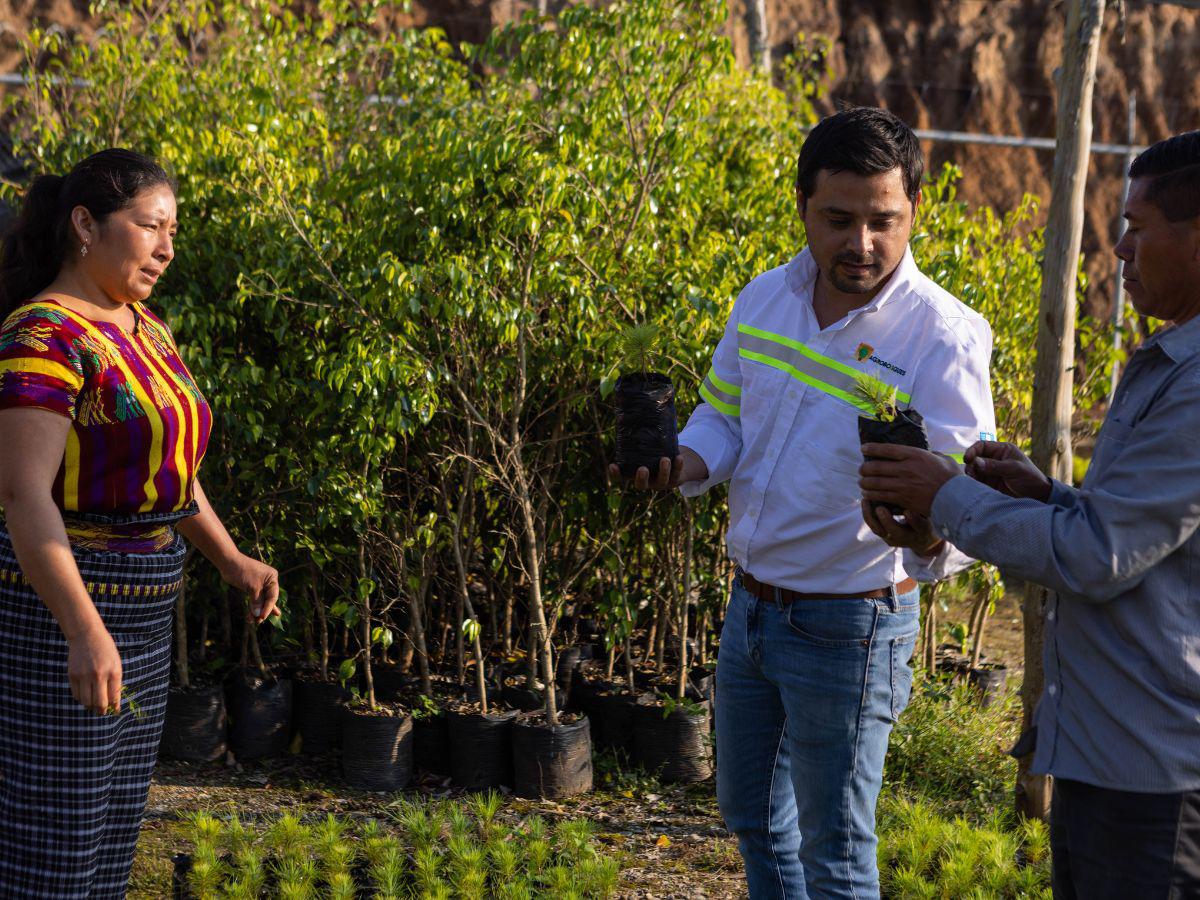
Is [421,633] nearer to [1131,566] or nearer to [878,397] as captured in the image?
[878,397]

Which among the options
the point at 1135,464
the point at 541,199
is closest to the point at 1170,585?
the point at 1135,464

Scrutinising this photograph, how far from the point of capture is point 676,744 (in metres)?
4.60

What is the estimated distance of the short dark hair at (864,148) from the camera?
2.26 metres

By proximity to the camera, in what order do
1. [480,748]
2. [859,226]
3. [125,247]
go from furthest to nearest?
[480,748], [125,247], [859,226]

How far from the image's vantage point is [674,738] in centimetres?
459

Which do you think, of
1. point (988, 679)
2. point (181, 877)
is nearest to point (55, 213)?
point (181, 877)

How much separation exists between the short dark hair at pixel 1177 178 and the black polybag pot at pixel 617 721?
3.26 meters

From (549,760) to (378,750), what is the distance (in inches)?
25.4

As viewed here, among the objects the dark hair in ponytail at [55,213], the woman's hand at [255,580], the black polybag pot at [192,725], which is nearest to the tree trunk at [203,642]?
the black polybag pot at [192,725]

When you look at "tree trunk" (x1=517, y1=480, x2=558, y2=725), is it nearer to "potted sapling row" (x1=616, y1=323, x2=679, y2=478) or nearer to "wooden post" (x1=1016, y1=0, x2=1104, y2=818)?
"wooden post" (x1=1016, y1=0, x2=1104, y2=818)

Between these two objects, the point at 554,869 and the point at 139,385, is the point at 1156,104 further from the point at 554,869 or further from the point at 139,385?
the point at 139,385

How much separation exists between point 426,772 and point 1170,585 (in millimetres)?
3471

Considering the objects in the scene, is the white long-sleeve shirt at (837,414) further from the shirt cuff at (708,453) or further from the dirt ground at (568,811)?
the dirt ground at (568,811)

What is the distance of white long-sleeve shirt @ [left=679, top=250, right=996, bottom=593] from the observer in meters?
2.27
